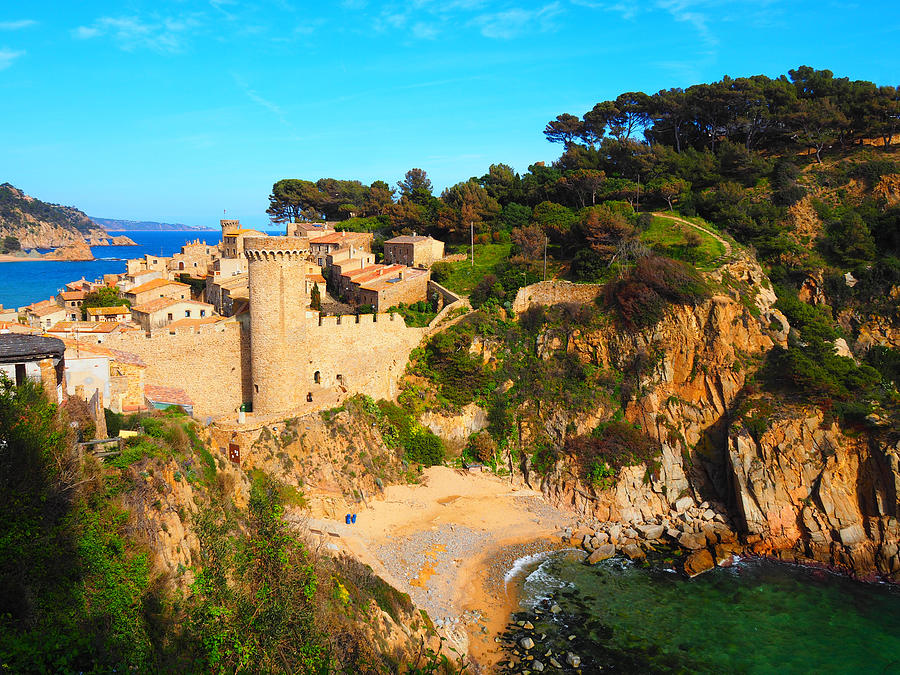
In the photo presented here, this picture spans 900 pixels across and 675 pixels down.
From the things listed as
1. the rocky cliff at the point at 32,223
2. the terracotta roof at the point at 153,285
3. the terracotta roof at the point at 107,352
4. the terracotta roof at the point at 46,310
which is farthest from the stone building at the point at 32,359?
the rocky cliff at the point at 32,223

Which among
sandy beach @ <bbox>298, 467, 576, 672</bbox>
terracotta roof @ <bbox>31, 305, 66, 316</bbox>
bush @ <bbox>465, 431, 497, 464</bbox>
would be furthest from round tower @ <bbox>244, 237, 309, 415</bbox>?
terracotta roof @ <bbox>31, 305, 66, 316</bbox>

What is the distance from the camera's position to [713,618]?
2019cm

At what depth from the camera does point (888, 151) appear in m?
40.9

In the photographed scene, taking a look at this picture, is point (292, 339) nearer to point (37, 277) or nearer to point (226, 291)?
point (226, 291)

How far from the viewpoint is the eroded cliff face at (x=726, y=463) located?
2364 cm

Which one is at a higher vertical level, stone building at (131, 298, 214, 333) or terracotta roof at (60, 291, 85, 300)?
terracotta roof at (60, 291, 85, 300)

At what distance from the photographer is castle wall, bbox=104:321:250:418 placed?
69.6 ft

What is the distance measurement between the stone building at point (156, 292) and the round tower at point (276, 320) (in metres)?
13.1

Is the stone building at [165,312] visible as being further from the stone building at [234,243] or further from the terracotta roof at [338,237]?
the terracotta roof at [338,237]

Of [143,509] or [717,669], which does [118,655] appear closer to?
[143,509]

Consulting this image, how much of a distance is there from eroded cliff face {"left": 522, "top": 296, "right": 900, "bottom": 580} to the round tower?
11800mm

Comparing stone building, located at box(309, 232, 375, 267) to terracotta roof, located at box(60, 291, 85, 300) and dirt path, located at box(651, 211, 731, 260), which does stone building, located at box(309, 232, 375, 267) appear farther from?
dirt path, located at box(651, 211, 731, 260)

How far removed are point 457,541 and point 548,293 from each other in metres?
14.6

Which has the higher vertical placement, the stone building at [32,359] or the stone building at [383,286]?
the stone building at [383,286]
